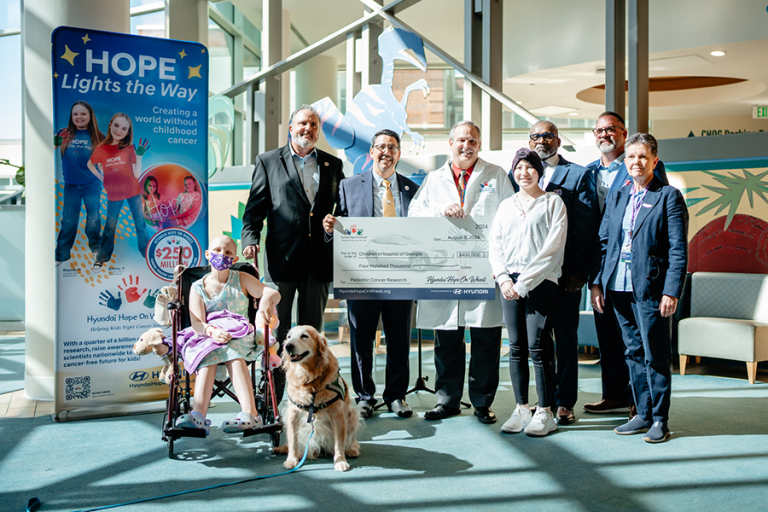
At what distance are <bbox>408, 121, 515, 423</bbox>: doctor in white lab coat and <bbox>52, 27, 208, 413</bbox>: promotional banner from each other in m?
1.57

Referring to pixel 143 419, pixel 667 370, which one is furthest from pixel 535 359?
pixel 143 419

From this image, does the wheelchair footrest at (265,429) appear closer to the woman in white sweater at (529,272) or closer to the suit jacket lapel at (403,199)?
the woman in white sweater at (529,272)

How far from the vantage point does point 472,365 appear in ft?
12.7

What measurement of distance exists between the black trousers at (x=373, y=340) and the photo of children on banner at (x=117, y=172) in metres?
1.49

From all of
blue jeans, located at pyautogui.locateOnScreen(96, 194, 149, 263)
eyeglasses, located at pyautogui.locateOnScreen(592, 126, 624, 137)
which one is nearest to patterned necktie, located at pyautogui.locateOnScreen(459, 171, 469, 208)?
eyeglasses, located at pyautogui.locateOnScreen(592, 126, 624, 137)

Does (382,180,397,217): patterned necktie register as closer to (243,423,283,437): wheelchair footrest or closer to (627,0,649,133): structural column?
(243,423,283,437): wheelchair footrest

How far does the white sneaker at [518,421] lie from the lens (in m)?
3.54

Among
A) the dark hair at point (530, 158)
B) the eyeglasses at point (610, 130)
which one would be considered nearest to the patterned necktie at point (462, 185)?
the dark hair at point (530, 158)

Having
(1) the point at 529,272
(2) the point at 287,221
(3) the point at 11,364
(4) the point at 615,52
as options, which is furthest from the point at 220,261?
(4) the point at 615,52

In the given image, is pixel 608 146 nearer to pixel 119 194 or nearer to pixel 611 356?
pixel 611 356

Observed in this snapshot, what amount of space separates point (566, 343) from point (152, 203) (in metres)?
2.70

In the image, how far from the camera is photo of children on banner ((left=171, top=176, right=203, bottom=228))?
4.14 meters

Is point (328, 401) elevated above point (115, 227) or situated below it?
below

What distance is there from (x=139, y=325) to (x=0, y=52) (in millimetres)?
7890
